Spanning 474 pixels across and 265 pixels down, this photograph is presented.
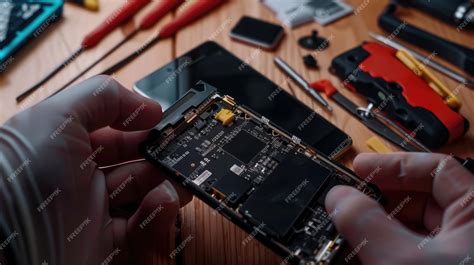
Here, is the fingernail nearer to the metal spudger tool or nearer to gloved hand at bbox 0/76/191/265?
gloved hand at bbox 0/76/191/265

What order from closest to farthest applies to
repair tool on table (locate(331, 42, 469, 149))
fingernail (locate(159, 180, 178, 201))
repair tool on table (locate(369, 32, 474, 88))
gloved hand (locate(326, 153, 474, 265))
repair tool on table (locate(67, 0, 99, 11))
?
1. gloved hand (locate(326, 153, 474, 265))
2. fingernail (locate(159, 180, 178, 201))
3. repair tool on table (locate(331, 42, 469, 149))
4. repair tool on table (locate(369, 32, 474, 88))
5. repair tool on table (locate(67, 0, 99, 11))

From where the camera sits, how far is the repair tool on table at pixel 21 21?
1067 mm

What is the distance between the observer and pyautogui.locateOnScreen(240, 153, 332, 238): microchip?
A: 69 centimetres

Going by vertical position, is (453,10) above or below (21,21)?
above

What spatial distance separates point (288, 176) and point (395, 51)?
19.3 inches

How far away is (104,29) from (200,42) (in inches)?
9.1

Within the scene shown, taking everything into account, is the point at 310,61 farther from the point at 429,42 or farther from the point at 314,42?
the point at 429,42

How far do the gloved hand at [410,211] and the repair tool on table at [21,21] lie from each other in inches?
31.3

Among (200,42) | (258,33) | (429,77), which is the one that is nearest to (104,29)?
(200,42)

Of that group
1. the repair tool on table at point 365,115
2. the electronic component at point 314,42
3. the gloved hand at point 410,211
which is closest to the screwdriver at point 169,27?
the electronic component at point 314,42

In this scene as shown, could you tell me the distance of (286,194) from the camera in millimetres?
721

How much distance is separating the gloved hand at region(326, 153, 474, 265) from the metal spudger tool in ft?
0.73

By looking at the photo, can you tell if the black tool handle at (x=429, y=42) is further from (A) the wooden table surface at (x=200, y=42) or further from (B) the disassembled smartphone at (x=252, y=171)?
(B) the disassembled smartphone at (x=252, y=171)

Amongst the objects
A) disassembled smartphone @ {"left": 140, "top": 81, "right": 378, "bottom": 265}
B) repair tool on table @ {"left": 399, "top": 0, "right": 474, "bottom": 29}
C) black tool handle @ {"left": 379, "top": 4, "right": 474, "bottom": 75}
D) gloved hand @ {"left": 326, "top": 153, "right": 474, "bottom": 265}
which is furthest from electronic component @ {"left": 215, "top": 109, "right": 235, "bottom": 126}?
repair tool on table @ {"left": 399, "top": 0, "right": 474, "bottom": 29}
